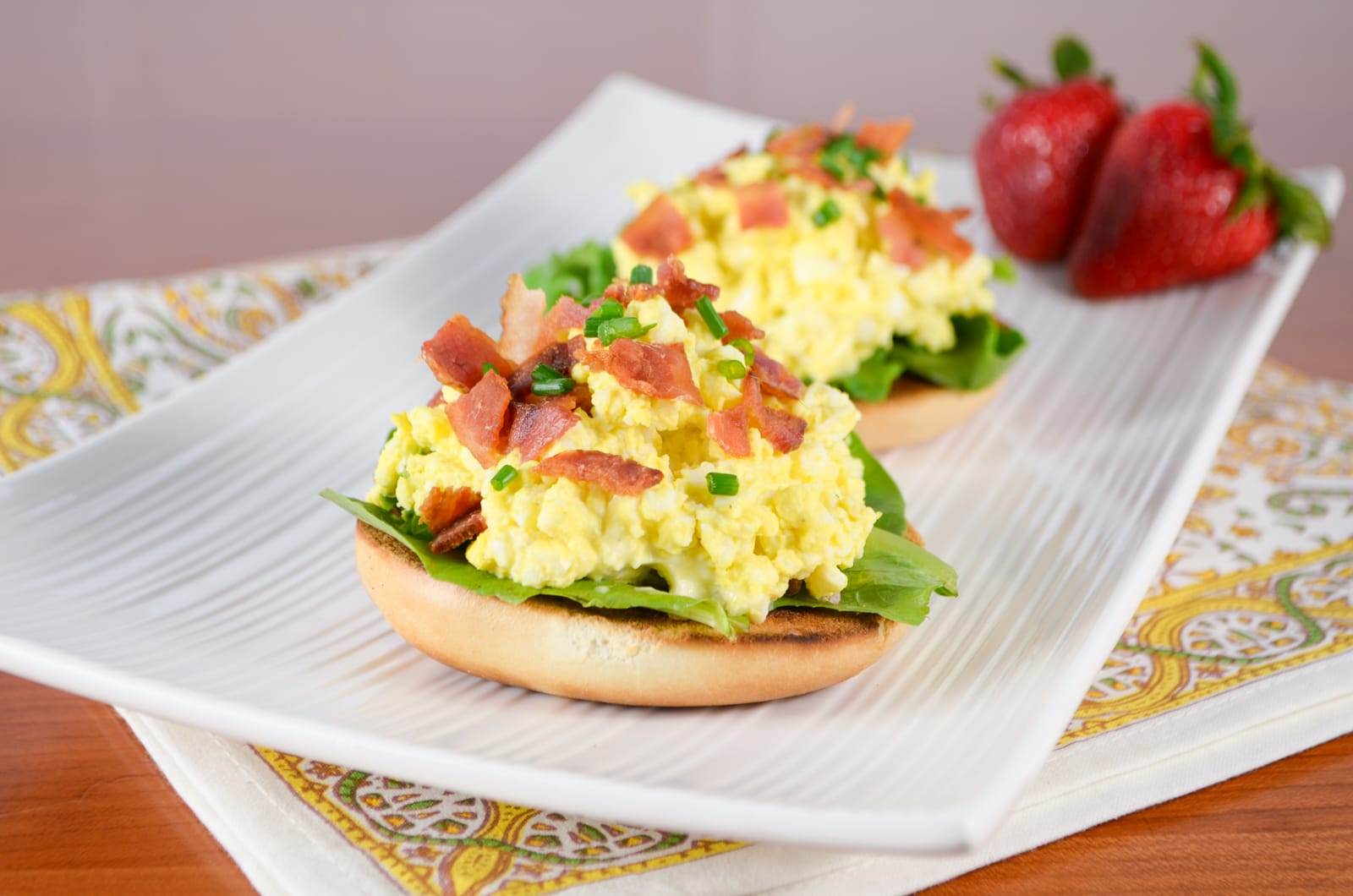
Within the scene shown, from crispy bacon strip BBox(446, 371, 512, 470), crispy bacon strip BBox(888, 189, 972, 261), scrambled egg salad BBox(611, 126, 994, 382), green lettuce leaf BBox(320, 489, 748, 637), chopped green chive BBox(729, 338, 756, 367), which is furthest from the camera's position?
crispy bacon strip BBox(888, 189, 972, 261)

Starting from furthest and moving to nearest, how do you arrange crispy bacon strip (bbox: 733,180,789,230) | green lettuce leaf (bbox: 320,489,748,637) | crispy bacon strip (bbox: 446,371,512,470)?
1. crispy bacon strip (bbox: 733,180,789,230)
2. crispy bacon strip (bbox: 446,371,512,470)
3. green lettuce leaf (bbox: 320,489,748,637)

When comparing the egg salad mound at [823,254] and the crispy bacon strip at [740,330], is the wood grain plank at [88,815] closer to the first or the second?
the crispy bacon strip at [740,330]

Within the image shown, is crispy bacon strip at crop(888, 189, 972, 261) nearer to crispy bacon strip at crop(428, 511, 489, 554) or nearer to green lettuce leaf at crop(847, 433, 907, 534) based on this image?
green lettuce leaf at crop(847, 433, 907, 534)

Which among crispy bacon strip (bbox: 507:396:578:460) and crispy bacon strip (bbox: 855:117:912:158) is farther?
crispy bacon strip (bbox: 855:117:912:158)

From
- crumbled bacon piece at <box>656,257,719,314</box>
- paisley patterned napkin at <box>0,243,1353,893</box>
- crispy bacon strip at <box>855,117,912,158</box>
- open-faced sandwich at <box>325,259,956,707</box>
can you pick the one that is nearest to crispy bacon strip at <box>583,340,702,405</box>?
open-faced sandwich at <box>325,259,956,707</box>

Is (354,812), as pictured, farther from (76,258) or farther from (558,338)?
(76,258)

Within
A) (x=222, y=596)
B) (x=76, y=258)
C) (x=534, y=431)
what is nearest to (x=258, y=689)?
(x=222, y=596)

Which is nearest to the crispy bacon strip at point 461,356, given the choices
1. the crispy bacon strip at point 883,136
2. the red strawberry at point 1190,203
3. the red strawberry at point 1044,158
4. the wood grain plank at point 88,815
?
the wood grain plank at point 88,815
